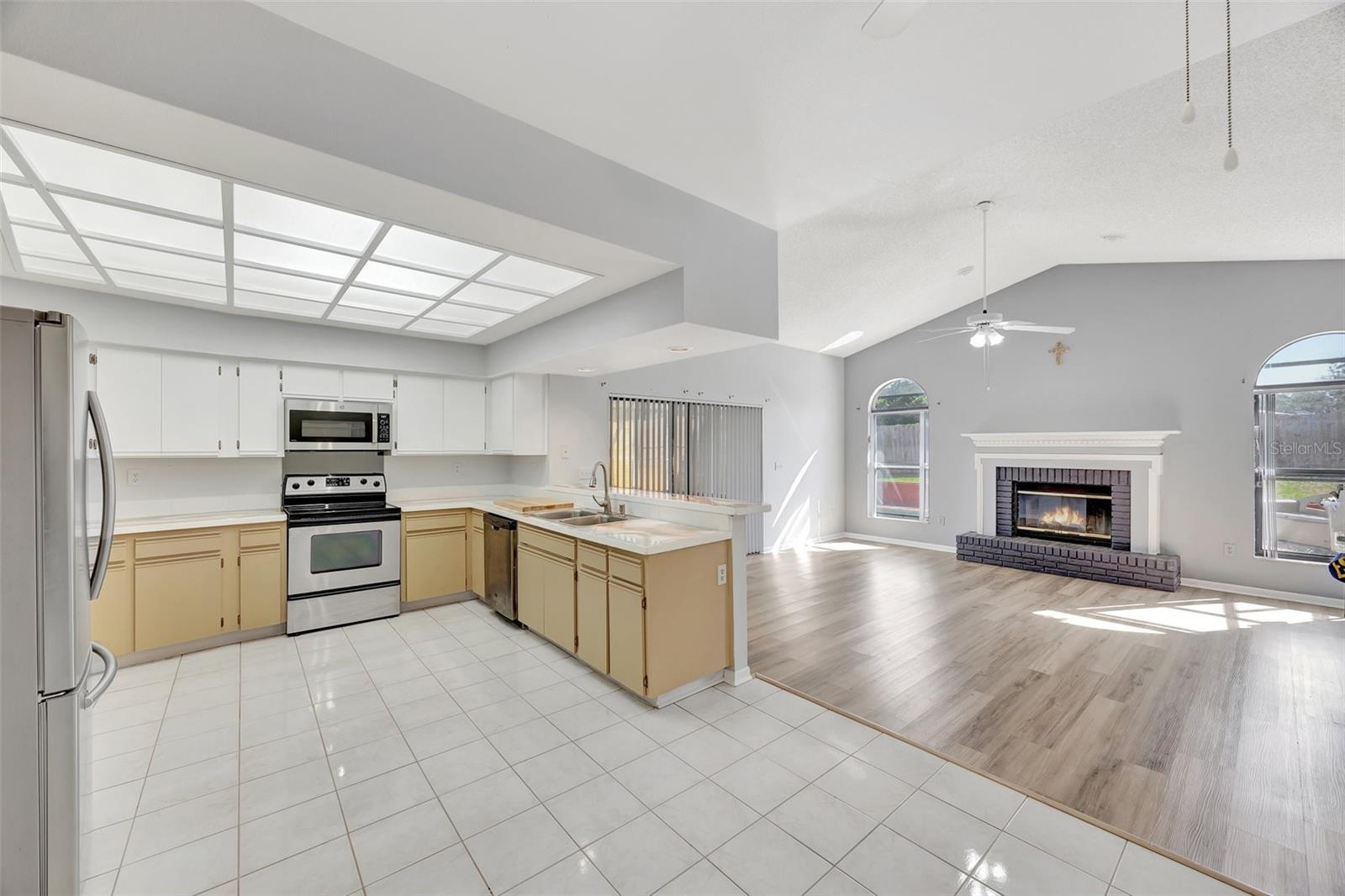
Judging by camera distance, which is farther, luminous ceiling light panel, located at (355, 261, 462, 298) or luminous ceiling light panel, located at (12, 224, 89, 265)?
luminous ceiling light panel, located at (355, 261, 462, 298)

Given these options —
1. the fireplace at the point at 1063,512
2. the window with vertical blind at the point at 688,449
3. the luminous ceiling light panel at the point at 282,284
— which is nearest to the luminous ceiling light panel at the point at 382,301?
the luminous ceiling light panel at the point at 282,284

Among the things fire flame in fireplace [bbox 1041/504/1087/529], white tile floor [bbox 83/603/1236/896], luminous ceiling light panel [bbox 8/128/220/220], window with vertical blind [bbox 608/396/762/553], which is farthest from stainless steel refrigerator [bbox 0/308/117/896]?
fire flame in fireplace [bbox 1041/504/1087/529]

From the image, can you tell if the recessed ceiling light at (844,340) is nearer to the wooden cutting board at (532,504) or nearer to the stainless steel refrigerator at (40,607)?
the wooden cutting board at (532,504)

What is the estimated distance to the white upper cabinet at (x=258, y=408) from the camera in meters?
4.13

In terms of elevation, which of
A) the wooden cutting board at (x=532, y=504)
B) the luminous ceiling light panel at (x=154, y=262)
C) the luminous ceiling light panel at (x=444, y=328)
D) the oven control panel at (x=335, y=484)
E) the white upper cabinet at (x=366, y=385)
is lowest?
the wooden cutting board at (x=532, y=504)

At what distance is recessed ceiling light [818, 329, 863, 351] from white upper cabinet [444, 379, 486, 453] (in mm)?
4831

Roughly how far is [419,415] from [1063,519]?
748 cm

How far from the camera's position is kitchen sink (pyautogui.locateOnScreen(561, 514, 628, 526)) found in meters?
4.02

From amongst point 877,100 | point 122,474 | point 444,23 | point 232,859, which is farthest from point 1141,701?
point 122,474

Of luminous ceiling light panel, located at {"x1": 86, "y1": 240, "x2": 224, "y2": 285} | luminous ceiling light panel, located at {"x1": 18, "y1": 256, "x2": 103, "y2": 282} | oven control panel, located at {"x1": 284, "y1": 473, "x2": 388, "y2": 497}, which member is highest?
luminous ceiling light panel, located at {"x1": 18, "y1": 256, "x2": 103, "y2": 282}

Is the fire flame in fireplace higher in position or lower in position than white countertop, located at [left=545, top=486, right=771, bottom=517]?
lower

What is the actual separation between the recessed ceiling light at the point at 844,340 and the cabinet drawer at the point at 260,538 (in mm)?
6692

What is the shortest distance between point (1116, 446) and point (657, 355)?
5596 mm

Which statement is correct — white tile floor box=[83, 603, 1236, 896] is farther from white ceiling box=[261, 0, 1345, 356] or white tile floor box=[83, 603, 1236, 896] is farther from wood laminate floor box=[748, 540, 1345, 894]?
white ceiling box=[261, 0, 1345, 356]
